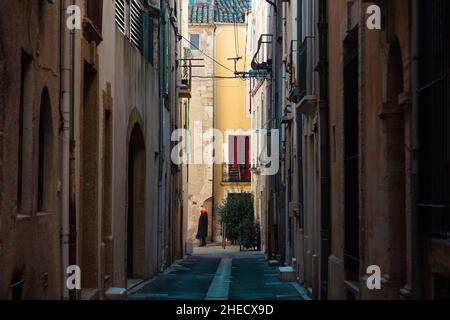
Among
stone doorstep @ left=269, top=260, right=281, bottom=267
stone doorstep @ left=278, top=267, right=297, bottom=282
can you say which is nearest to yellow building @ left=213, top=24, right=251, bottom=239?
stone doorstep @ left=269, top=260, right=281, bottom=267

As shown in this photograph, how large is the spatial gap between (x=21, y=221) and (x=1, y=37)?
2.03 meters

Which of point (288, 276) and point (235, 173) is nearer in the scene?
point (288, 276)

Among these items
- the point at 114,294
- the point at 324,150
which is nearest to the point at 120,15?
the point at 324,150

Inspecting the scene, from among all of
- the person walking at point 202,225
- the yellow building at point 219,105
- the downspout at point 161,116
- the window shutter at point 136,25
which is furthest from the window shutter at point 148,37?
the yellow building at point 219,105

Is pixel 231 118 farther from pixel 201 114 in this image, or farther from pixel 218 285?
pixel 218 285

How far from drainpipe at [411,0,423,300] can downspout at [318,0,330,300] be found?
6.42 metres

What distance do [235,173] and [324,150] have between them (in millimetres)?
37651

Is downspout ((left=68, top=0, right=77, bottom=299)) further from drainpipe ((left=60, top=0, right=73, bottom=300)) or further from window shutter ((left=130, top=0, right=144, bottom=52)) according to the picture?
window shutter ((left=130, top=0, right=144, bottom=52))

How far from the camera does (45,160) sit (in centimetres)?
1138

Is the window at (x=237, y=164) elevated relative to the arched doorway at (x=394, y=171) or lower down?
elevated

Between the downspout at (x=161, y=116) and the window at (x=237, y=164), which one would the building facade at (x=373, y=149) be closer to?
the downspout at (x=161, y=116)

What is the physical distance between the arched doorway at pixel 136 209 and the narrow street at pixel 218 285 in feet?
1.78

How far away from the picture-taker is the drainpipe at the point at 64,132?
11852mm

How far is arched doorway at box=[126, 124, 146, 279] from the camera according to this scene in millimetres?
21434
